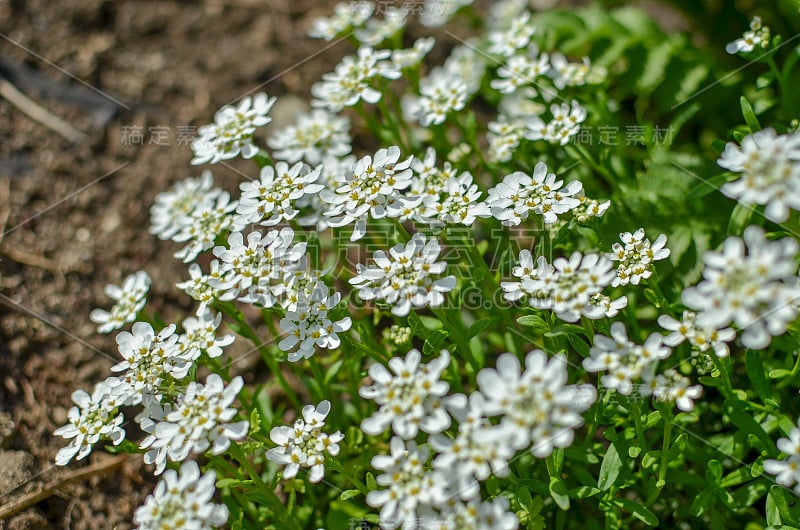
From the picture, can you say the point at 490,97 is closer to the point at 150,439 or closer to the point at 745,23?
the point at 745,23

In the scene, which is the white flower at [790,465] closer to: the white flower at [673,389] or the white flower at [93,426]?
the white flower at [673,389]

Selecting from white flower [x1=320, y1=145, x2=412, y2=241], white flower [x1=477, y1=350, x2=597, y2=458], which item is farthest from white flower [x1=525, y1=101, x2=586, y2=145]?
white flower [x1=477, y1=350, x2=597, y2=458]

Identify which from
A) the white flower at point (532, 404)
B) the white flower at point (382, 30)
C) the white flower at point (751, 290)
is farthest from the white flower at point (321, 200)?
the white flower at point (751, 290)

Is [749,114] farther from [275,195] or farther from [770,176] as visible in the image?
[275,195]

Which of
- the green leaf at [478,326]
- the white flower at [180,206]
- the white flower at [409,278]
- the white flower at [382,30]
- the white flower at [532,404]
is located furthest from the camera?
the white flower at [382,30]

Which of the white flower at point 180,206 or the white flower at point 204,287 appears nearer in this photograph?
the white flower at point 204,287

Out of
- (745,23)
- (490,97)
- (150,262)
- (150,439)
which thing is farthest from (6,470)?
(745,23)
